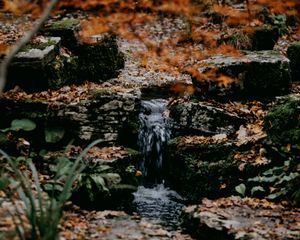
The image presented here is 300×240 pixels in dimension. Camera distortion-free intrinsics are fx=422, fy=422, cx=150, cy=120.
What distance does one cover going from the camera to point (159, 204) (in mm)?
6742

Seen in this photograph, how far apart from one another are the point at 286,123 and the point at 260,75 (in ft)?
5.44

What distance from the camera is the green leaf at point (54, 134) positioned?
6602 mm

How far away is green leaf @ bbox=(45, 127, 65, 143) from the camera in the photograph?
6602 millimetres

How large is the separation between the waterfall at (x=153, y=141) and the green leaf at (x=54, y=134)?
1649mm

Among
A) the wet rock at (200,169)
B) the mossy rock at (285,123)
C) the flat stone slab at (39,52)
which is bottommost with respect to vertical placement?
the wet rock at (200,169)

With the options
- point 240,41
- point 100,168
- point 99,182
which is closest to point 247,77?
point 240,41

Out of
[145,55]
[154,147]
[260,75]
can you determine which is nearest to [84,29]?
[145,55]

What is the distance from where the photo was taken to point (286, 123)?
6465 mm

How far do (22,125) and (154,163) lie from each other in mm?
2576

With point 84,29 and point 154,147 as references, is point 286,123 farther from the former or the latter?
point 84,29

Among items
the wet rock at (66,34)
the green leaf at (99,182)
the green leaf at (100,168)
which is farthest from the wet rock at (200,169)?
the wet rock at (66,34)

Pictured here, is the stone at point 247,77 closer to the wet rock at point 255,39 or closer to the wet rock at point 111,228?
the wet rock at point 255,39

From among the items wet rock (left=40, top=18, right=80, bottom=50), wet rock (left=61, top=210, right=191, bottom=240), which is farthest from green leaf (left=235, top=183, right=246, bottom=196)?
wet rock (left=40, top=18, right=80, bottom=50)

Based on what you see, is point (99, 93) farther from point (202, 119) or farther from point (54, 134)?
point (202, 119)
